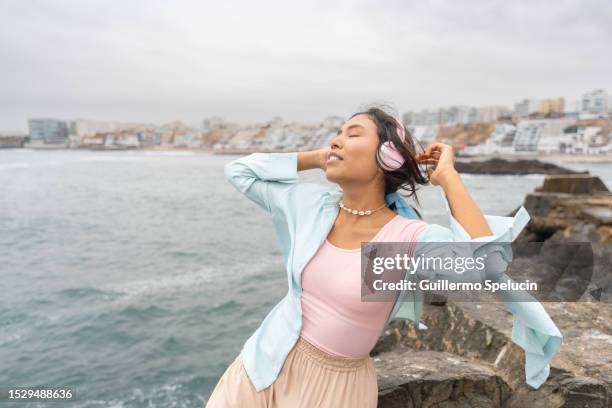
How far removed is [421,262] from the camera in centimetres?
172

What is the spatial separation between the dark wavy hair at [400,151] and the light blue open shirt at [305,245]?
0.08m

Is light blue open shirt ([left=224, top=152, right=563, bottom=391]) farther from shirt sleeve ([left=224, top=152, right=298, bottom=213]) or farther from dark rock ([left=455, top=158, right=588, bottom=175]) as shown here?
dark rock ([left=455, top=158, right=588, bottom=175])

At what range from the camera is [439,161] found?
1862 millimetres

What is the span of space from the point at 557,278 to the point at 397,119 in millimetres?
2293

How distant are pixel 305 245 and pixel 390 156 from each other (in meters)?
0.48

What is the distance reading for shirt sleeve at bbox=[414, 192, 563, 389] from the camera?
1539mm

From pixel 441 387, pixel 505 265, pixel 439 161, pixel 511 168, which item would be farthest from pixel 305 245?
pixel 511 168

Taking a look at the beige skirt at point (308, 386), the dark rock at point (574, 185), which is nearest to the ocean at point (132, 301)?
the beige skirt at point (308, 386)

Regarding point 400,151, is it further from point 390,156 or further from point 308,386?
point 308,386

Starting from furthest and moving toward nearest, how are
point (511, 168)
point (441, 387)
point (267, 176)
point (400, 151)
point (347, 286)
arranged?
point (511, 168) < point (441, 387) < point (267, 176) < point (400, 151) < point (347, 286)

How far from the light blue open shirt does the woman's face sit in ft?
0.59

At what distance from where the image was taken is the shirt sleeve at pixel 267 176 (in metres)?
2.18

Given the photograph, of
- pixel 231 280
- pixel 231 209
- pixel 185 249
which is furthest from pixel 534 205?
pixel 231 209

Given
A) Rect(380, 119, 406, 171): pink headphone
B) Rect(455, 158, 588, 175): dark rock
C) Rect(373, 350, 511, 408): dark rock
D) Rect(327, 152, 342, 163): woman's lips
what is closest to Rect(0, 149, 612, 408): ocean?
Rect(373, 350, 511, 408): dark rock
